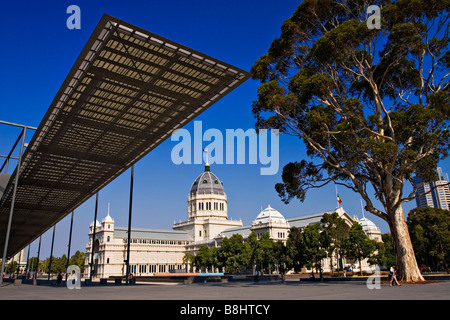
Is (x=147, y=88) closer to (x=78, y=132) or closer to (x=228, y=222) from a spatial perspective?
(x=78, y=132)

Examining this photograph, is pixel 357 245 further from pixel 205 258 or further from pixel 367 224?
pixel 367 224

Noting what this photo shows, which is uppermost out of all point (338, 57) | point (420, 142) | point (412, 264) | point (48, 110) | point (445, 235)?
point (338, 57)

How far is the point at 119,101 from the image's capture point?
2656 centimetres

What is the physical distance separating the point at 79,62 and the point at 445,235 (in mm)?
56865

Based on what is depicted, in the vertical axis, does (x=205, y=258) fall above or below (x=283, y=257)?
above

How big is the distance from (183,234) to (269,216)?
4130 centimetres

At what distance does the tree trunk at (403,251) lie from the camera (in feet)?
80.5

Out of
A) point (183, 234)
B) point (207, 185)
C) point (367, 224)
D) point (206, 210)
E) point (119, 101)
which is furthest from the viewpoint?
point (207, 185)

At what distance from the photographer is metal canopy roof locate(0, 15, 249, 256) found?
808 inches

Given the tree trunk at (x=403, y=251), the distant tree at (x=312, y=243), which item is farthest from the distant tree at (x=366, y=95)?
the distant tree at (x=312, y=243)

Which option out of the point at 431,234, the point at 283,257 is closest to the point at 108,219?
the point at 283,257

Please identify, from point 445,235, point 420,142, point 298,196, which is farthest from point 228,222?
point 420,142

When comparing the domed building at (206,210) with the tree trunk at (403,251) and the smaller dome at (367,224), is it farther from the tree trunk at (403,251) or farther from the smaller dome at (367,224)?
the tree trunk at (403,251)

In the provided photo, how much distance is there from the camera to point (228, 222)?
129 metres
